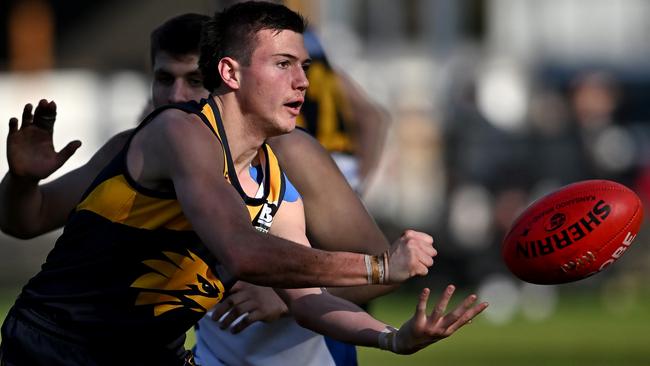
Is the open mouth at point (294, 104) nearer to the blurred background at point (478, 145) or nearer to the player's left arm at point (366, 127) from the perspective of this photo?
the player's left arm at point (366, 127)

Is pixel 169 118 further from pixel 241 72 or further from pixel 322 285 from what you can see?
pixel 322 285

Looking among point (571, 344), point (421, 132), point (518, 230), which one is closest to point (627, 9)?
point (421, 132)

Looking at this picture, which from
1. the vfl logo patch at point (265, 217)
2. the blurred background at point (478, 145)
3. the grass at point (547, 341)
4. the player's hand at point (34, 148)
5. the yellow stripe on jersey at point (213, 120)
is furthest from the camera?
the blurred background at point (478, 145)

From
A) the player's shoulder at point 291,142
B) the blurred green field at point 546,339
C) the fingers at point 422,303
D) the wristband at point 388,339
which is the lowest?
the blurred green field at point 546,339

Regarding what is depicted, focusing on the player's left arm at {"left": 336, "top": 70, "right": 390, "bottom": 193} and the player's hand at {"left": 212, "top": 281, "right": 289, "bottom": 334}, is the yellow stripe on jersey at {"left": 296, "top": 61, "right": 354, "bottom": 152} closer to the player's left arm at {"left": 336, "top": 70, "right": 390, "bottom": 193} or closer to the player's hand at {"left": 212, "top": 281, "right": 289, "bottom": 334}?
the player's left arm at {"left": 336, "top": 70, "right": 390, "bottom": 193}

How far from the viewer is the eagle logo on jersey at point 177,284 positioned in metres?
4.78


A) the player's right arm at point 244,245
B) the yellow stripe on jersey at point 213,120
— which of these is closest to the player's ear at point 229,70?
the yellow stripe on jersey at point 213,120

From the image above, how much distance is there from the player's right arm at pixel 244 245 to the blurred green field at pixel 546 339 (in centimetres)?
647

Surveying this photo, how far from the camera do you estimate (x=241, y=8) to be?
16.0 ft

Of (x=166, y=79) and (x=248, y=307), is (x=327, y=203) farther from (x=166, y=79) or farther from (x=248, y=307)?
(x=166, y=79)

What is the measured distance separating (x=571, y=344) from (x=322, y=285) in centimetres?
797

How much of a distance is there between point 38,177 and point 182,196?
105 cm

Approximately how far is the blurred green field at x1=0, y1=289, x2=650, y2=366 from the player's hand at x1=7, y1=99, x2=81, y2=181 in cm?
581

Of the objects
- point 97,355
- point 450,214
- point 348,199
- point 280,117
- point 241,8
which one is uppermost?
point 241,8
